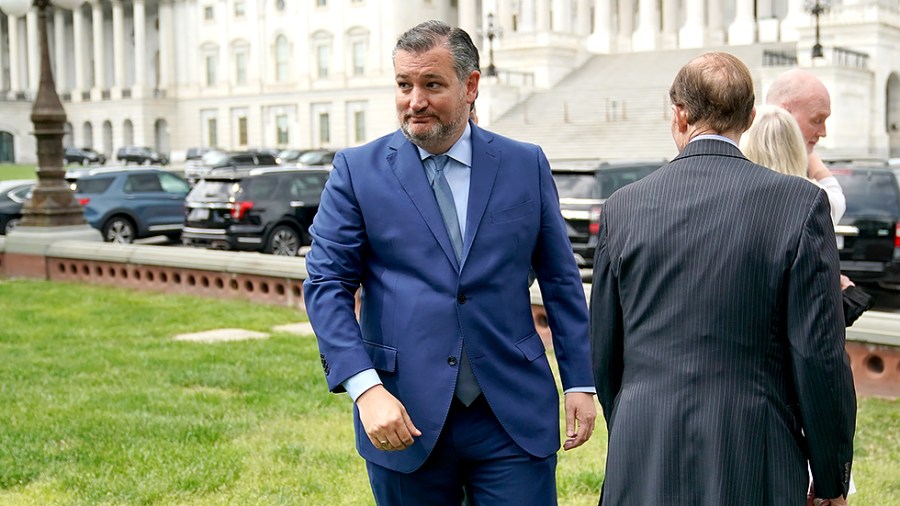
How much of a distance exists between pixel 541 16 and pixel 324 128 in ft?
91.7

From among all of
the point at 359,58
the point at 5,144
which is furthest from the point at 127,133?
the point at 359,58

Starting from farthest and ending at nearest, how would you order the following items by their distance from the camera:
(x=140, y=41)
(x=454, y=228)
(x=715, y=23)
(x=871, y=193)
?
(x=140, y=41) → (x=715, y=23) → (x=871, y=193) → (x=454, y=228)

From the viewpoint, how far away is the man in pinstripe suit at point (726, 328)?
9.87 feet

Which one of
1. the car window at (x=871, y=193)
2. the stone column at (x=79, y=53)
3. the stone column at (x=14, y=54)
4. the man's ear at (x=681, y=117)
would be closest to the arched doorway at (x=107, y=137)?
the stone column at (x=79, y=53)

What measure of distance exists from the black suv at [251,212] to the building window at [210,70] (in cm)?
7486

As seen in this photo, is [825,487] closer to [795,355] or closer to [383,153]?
[795,355]

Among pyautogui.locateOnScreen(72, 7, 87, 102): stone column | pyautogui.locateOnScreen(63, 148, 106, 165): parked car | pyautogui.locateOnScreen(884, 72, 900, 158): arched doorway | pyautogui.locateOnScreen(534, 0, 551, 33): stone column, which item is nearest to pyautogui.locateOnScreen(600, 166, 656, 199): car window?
pyautogui.locateOnScreen(884, 72, 900, 158): arched doorway

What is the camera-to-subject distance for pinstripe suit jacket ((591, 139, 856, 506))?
9.86 ft

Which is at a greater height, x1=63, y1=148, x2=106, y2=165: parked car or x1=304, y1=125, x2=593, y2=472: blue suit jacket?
x1=304, y1=125, x2=593, y2=472: blue suit jacket

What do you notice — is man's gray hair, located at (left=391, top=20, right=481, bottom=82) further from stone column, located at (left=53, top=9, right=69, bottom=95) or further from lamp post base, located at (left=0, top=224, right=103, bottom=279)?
stone column, located at (left=53, top=9, right=69, bottom=95)

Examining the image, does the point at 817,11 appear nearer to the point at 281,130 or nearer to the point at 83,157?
the point at 83,157

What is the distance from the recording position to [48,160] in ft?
55.4

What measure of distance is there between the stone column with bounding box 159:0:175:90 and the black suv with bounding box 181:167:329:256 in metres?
79.5

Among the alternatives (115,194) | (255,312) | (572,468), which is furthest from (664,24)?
(572,468)
